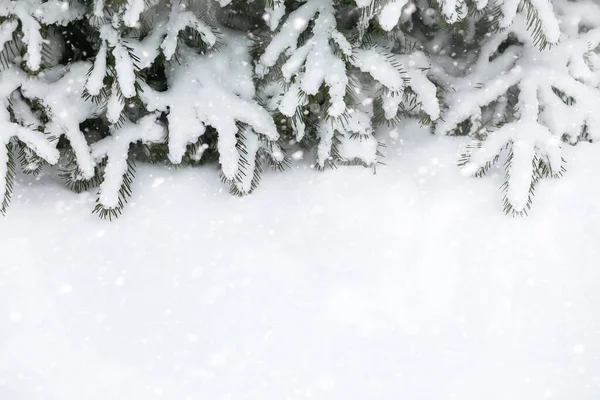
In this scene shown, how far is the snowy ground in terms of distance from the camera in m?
2.62

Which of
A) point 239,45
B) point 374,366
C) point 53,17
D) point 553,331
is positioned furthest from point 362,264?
point 53,17

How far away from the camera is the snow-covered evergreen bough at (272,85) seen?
288cm

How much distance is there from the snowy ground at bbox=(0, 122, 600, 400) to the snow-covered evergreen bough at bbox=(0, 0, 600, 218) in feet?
0.59

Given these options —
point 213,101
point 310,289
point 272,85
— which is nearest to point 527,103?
point 272,85

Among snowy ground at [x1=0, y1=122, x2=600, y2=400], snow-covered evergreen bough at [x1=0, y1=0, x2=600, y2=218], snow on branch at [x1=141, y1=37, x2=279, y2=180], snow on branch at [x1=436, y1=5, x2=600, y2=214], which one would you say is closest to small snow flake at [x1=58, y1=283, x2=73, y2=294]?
snowy ground at [x1=0, y1=122, x2=600, y2=400]

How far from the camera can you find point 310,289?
296 centimetres

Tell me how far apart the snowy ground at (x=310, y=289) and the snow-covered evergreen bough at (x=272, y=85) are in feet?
0.59

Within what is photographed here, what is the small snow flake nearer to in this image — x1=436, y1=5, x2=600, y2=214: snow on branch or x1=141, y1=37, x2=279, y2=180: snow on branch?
x1=141, y1=37, x2=279, y2=180: snow on branch

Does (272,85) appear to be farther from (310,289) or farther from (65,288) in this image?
(65,288)

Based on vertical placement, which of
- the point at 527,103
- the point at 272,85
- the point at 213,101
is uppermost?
the point at 527,103

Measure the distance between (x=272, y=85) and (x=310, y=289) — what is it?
1270 millimetres

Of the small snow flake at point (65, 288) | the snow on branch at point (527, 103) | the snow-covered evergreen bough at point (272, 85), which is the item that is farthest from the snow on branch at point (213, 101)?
the snow on branch at point (527, 103)

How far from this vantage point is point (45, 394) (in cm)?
247

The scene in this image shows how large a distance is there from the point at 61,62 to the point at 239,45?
3.58 feet
